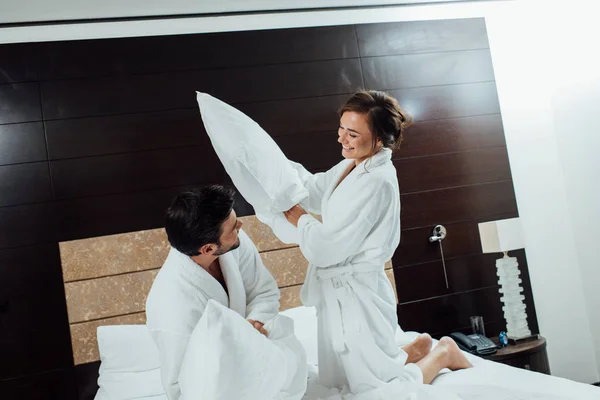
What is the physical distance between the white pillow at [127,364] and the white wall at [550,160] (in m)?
2.56

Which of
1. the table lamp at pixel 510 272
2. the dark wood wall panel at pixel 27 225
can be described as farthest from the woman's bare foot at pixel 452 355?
the dark wood wall panel at pixel 27 225

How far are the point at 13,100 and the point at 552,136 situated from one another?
3581mm

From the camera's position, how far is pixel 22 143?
356cm

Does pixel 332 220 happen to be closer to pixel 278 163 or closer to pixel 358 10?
pixel 278 163

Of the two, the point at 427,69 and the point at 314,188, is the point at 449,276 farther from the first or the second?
Result: the point at 314,188

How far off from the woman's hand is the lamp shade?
1873 mm

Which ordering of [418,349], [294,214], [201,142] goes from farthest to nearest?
[201,142] → [418,349] → [294,214]

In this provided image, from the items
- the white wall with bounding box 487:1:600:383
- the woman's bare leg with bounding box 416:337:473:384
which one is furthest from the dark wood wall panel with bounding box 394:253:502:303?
the woman's bare leg with bounding box 416:337:473:384

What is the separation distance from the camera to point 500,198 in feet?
14.3

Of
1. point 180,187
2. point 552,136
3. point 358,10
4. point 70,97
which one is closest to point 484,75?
point 552,136

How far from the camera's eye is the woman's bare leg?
104 inches

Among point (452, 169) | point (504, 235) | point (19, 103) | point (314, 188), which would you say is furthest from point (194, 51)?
point (504, 235)

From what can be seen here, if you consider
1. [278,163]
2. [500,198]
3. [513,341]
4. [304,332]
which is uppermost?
[278,163]

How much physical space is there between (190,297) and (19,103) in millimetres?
2108
